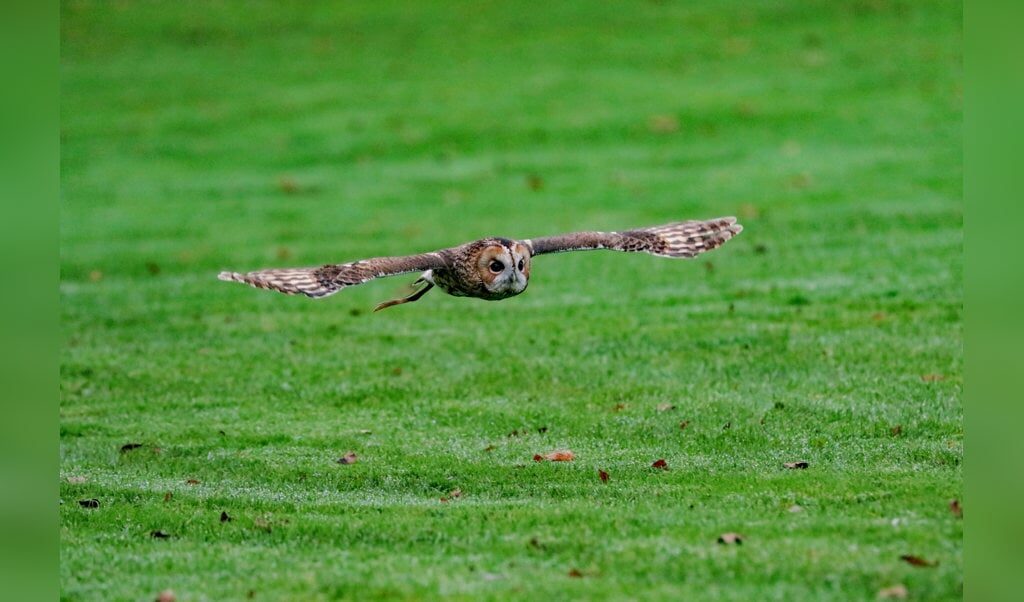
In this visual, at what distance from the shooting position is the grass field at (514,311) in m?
→ 8.57

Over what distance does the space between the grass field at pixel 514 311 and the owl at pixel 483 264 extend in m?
1.48

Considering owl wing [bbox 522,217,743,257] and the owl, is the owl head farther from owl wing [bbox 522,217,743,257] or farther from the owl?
owl wing [bbox 522,217,743,257]

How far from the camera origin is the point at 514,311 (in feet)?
55.0

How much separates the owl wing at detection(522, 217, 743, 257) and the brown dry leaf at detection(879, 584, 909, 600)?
4.49 m

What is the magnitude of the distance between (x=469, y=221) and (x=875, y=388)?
10.5m

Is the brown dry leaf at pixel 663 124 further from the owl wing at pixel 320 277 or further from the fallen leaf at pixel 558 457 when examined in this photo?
the owl wing at pixel 320 277

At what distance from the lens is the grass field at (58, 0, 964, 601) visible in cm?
857

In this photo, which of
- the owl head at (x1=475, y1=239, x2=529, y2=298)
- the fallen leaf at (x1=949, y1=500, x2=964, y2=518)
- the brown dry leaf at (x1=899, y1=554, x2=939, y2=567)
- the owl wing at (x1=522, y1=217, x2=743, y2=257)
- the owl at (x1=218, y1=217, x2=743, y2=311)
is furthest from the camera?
the owl wing at (x1=522, y1=217, x2=743, y2=257)

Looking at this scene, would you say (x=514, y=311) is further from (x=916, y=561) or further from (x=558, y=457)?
(x=916, y=561)

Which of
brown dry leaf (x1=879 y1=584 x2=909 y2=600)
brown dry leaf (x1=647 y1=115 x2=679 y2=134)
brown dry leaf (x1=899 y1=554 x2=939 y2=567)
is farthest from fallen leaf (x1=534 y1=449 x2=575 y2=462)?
brown dry leaf (x1=647 y1=115 x2=679 y2=134)

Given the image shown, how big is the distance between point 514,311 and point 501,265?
5.87 meters

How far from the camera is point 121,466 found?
11.3m

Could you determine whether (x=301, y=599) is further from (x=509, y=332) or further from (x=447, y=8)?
(x=447, y=8)

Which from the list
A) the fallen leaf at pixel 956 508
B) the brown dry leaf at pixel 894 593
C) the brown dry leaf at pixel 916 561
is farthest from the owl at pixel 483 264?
the brown dry leaf at pixel 894 593
